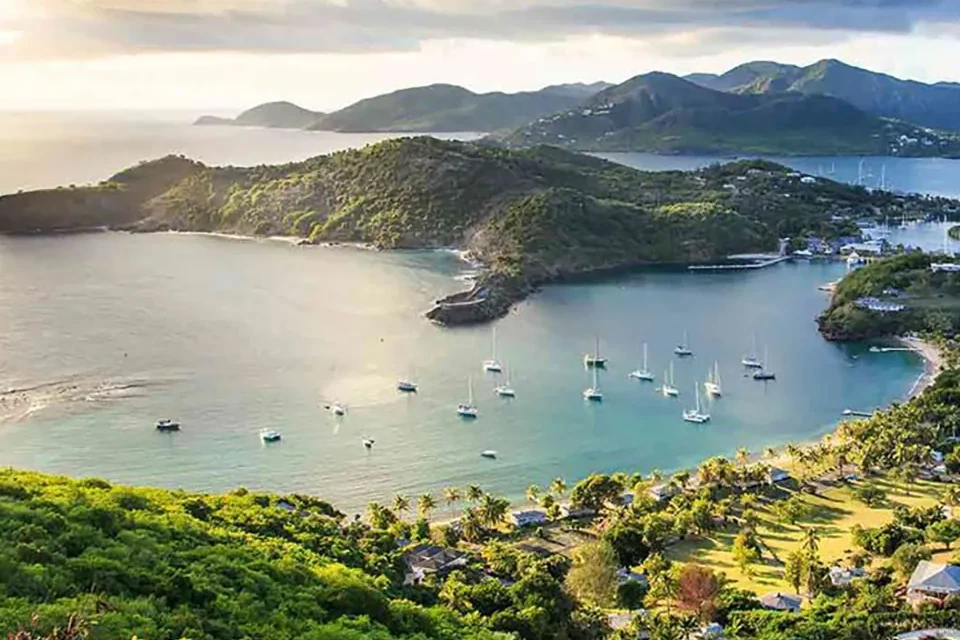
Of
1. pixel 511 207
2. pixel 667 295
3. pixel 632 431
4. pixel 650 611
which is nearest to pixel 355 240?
pixel 511 207

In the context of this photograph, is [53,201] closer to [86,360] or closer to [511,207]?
[511,207]

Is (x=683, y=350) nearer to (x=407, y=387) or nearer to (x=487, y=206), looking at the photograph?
(x=407, y=387)

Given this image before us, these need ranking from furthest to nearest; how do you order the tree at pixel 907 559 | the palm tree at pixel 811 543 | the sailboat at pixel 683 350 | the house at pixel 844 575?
the sailboat at pixel 683 350 < the palm tree at pixel 811 543 < the house at pixel 844 575 < the tree at pixel 907 559

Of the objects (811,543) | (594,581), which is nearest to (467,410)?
(811,543)

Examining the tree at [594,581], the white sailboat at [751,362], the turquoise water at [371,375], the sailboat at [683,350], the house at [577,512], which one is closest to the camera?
the tree at [594,581]

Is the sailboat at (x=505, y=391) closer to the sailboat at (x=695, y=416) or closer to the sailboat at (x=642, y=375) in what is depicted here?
the sailboat at (x=642, y=375)

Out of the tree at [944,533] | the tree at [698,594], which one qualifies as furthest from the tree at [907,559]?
the tree at [698,594]
